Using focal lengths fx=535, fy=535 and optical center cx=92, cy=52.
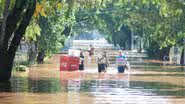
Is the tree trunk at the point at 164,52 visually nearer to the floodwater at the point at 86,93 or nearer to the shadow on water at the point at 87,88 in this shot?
the shadow on water at the point at 87,88

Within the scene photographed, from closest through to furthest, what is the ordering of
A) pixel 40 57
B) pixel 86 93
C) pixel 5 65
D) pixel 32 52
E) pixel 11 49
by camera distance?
pixel 86 93 → pixel 5 65 → pixel 11 49 → pixel 32 52 → pixel 40 57

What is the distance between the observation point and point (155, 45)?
66062 mm

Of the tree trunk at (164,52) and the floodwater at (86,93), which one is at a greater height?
the tree trunk at (164,52)

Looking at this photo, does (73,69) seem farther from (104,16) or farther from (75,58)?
(104,16)

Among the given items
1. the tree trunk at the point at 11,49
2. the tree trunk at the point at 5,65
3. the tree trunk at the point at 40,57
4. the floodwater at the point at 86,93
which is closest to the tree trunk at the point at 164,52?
the tree trunk at the point at 40,57

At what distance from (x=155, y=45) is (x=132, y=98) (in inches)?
1856

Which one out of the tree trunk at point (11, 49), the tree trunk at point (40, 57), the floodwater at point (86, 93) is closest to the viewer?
the floodwater at point (86, 93)

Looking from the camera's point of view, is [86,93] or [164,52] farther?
[164,52]

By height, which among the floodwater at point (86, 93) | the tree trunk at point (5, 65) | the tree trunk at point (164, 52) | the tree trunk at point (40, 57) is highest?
the tree trunk at point (164, 52)

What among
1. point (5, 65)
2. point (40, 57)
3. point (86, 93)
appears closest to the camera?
point (86, 93)

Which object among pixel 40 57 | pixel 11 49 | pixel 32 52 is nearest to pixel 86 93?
pixel 11 49

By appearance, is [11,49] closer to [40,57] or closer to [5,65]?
[5,65]

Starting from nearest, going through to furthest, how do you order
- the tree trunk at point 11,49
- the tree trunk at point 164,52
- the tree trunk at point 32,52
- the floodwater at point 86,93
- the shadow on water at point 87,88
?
the floodwater at point 86,93 < the shadow on water at point 87,88 < the tree trunk at point 11,49 < the tree trunk at point 32,52 < the tree trunk at point 164,52

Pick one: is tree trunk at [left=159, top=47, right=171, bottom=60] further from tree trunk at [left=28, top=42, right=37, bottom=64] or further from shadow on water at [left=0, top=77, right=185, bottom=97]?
shadow on water at [left=0, top=77, right=185, bottom=97]
